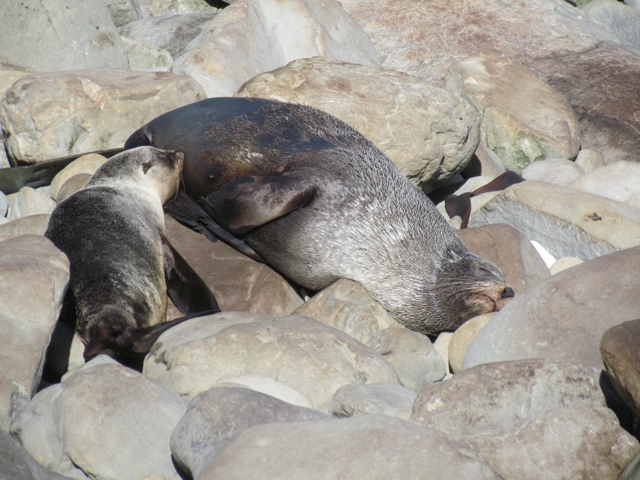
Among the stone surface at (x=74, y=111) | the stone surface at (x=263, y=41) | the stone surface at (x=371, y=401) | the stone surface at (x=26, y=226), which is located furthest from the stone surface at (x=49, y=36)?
the stone surface at (x=371, y=401)

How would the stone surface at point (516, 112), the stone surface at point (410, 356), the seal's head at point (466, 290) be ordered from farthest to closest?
the stone surface at point (516, 112) < the seal's head at point (466, 290) < the stone surface at point (410, 356)

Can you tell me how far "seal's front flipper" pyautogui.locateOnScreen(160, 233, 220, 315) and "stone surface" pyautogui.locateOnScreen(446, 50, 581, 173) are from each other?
4.93m

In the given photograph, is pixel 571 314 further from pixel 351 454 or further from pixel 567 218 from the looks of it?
pixel 567 218

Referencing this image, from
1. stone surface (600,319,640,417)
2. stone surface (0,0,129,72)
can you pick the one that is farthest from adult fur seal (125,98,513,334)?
stone surface (0,0,129,72)

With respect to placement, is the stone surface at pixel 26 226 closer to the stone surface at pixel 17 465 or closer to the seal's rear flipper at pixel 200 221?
the seal's rear flipper at pixel 200 221

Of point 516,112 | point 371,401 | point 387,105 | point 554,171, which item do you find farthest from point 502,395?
point 516,112

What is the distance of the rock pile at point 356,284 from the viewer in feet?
7.97

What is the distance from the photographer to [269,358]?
3193 mm

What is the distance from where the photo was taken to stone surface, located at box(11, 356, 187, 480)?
2473 mm

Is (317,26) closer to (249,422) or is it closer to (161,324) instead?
(161,324)

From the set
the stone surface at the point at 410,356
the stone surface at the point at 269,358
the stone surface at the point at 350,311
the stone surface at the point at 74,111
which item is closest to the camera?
the stone surface at the point at 269,358

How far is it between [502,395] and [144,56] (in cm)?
688

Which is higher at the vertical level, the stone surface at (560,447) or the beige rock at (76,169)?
the stone surface at (560,447)

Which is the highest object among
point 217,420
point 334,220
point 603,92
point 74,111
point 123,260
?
point 217,420
